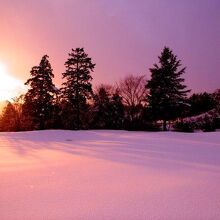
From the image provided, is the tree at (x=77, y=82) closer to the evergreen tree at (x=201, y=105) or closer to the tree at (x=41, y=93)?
the tree at (x=41, y=93)

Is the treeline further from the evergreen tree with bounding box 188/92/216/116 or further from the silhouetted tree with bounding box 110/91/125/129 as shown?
the evergreen tree with bounding box 188/92/216/116

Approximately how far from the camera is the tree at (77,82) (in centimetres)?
2620

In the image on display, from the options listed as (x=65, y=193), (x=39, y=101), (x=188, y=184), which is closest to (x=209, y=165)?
(x=188, y=184)

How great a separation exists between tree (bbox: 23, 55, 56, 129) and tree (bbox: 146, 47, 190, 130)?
9440 mm

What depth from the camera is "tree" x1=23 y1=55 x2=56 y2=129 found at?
29250 millimetres

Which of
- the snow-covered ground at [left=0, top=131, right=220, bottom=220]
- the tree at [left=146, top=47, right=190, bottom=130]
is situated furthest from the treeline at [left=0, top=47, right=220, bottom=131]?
the snow-covered ground at [left=0, top=131, right=220, bottom=220]

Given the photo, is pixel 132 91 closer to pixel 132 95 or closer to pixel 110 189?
pixel 132 95

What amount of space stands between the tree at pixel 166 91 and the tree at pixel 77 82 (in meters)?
6.53

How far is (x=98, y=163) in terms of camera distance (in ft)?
22.4

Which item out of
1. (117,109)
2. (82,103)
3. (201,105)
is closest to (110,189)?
(82,103)

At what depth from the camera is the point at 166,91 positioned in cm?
2919

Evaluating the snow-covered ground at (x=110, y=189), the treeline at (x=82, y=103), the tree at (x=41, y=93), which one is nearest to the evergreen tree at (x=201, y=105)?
the treeline at (x=82, y=103)

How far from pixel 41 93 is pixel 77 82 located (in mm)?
4891

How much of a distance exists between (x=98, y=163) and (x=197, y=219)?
371 cm
